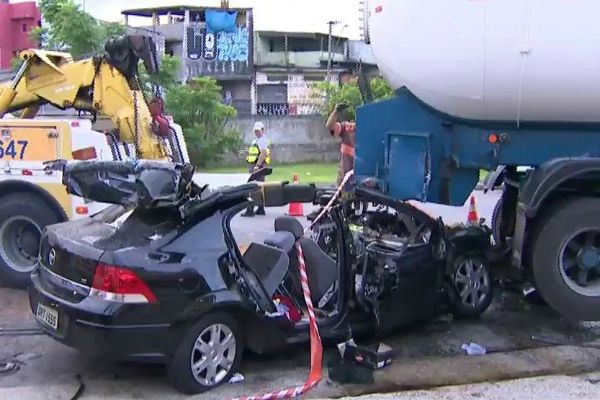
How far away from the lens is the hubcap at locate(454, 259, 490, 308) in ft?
23.4

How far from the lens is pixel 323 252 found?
630cm

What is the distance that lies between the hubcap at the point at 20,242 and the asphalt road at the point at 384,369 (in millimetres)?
1214

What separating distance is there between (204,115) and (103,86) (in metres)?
17.5

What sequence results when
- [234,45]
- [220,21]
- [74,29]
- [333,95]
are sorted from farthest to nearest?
[234,45] < [220,21] < [333,95] < [74,29]

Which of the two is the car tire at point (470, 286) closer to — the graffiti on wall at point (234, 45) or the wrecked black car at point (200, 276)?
the wrecked black car at point (200, 276)

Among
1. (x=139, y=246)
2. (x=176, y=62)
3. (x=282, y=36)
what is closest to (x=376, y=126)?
(x=139, y=246)

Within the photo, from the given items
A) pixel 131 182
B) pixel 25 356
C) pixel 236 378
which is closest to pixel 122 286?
pixel 131 182

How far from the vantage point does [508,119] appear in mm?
6773

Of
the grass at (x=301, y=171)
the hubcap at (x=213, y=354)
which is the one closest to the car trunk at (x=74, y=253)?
the hubcap at (x=213, y=354)

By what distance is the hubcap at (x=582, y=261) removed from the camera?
21.5 feet

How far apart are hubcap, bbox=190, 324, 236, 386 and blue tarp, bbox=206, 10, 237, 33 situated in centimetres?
4032

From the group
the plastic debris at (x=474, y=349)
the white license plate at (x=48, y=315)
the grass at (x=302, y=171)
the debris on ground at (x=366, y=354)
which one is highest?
the white license plate at (x=48, y=315)

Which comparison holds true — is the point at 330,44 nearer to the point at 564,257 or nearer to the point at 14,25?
the point at 14,25

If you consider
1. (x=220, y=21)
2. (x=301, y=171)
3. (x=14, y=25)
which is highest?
(x=220, y=21)
